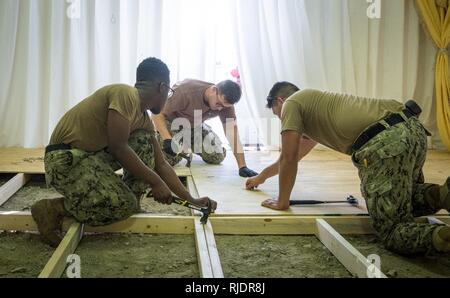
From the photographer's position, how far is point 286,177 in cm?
217

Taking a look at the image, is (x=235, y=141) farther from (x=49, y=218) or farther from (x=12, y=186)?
(x=49, y=218)

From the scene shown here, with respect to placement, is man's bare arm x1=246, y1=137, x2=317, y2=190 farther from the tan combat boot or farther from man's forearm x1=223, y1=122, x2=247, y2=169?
the tan combat boot

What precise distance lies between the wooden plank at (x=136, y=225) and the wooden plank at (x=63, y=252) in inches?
4.8

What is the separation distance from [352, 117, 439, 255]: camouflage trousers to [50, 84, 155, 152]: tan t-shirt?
97cm

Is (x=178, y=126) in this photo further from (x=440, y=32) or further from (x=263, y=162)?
(x=440, y=32)

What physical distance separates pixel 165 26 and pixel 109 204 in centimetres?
269

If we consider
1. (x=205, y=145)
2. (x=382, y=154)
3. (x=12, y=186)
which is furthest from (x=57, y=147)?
(x=205, y=145)

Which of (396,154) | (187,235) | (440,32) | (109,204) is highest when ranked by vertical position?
(440,32)

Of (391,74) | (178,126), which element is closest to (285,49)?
(391,74)

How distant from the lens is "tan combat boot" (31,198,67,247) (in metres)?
1.91

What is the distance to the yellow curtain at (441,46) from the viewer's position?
14.4 feet

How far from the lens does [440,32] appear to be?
14.7 ft

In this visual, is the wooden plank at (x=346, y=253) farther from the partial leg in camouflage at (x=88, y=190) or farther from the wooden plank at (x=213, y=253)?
the partial leg in camouflage at (x=88, y=190)

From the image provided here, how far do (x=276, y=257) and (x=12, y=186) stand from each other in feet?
5.85
